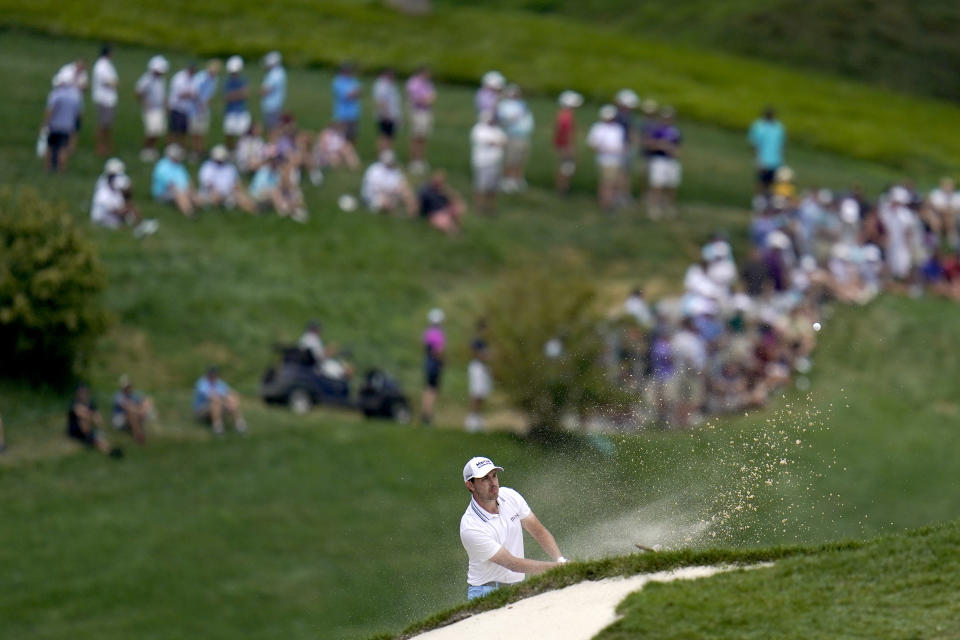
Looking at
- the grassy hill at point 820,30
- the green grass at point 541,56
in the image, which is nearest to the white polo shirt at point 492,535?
the green grass at point 541,56

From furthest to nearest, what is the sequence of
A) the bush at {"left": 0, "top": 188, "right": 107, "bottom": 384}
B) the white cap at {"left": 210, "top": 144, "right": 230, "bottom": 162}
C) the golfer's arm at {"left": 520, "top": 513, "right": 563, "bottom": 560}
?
the white cap at {"left": 210, "top": 144, "right": 230, "bottom": 162} < the bush at {"left": 0, "top": 188, "right": 107, "bottom": 384} < the golfer's arm at {"left": 520, "top": 513, "right": 563, "bottom": 560}

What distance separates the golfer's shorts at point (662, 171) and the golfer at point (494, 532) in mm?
23411

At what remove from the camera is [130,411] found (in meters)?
25.5


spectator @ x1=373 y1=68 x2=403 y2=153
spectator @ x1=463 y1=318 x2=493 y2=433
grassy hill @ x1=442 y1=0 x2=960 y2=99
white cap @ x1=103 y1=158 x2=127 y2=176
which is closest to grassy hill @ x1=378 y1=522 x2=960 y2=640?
spectator @ x1=463 y1=318 x2=493 y2=433

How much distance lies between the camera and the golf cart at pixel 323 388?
2733 cm

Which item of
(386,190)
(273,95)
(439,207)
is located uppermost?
(273,95)

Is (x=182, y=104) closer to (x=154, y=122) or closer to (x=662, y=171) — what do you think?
(x=154, y=122)

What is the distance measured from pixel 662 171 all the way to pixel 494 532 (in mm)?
24050

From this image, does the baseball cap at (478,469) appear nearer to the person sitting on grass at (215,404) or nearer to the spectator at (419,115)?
the person sitting on grass at (215,404)

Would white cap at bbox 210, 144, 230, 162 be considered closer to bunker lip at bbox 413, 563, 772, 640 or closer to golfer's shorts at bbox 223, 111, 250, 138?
golfer's shorts at bbox 223, 111, 250, 138

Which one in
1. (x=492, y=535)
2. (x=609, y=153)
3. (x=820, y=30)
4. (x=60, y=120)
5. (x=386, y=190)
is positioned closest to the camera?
(x=492, y=535)

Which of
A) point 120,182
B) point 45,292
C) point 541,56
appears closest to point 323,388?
point 45,292

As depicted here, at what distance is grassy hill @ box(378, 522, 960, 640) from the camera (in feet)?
39.9

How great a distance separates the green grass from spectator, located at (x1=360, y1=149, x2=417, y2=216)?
8984mm
